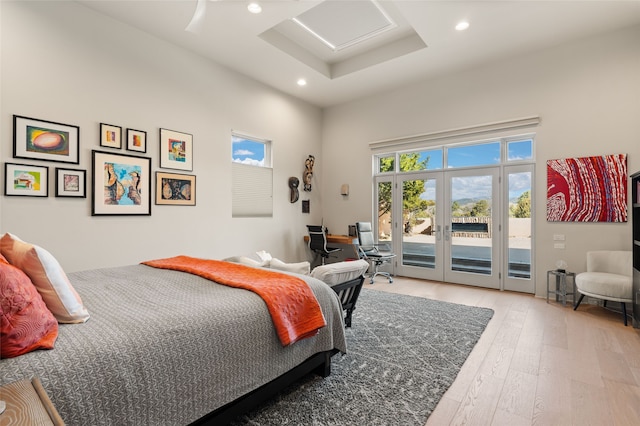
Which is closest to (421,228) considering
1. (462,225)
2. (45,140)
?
(462,225)

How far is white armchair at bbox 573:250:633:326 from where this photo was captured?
3.37 meters

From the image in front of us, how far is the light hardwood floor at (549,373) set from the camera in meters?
1.86

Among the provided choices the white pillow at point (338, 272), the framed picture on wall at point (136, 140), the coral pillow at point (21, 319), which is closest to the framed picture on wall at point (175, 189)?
the framed picture on wall at point (136, 140)

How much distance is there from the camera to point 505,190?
15.9ft

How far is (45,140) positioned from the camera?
3.19m

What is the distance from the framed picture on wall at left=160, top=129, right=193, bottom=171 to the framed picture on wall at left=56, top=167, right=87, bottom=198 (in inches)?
35.9

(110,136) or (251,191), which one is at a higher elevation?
(110,136)

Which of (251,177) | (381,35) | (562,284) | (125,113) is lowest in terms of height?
(562,284)

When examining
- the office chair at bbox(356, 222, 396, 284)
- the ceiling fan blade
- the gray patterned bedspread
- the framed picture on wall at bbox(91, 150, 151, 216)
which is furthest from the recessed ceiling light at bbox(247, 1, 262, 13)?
the office chair at bbox(356, 222, 396, 284)

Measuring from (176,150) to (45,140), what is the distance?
138 centimetres

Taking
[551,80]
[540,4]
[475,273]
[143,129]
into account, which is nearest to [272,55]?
[143,129]

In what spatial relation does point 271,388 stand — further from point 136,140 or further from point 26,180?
point 136,140

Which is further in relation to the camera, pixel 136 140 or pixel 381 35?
pixel 381 35

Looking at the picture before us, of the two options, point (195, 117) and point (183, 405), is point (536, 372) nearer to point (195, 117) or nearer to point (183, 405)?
point (183, 405)
